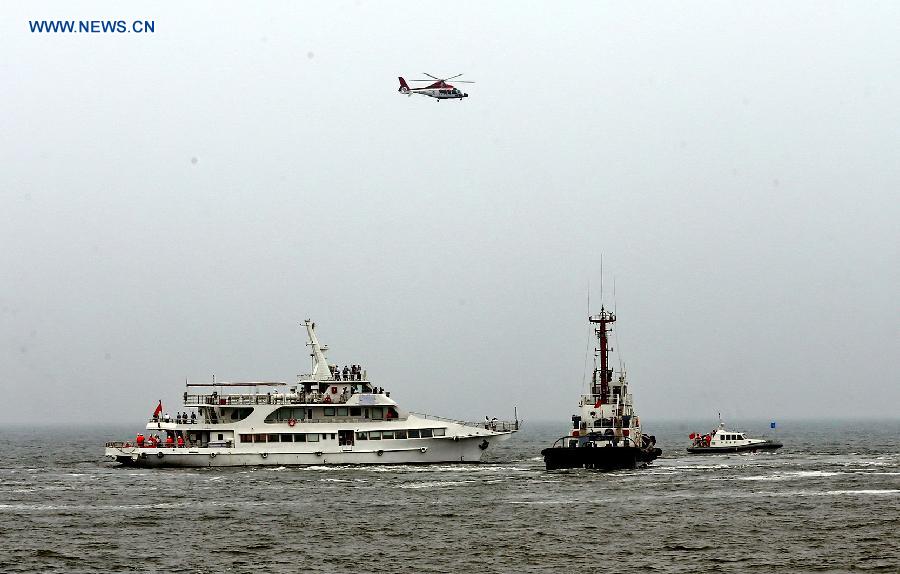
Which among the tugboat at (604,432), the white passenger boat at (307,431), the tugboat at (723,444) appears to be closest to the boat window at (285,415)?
the white passenger boat at (307,431)

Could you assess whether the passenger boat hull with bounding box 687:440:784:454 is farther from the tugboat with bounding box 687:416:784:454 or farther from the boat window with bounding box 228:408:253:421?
the boat window with bounding box 228:408:253:421

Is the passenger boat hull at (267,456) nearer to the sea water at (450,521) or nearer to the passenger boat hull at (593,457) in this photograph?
the sea water at (450,521)

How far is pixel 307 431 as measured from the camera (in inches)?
3334

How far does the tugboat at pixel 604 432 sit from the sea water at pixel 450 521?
4.18ft

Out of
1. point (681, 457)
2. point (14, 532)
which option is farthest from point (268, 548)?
point (681, 457)

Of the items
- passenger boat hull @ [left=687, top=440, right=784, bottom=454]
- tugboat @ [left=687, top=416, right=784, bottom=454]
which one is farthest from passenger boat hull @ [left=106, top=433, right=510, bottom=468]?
tugboat @ [left=687, top=416, right=784, bottom=454]

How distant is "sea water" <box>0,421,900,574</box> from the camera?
136 ft

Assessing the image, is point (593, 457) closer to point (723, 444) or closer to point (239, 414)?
point (239, 414)

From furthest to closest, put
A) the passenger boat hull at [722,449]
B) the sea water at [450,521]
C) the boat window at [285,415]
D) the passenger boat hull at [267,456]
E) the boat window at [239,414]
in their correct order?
the passenger boat hull at [722,449] < the boat window at [239,414] < the boat window at [285,415] < the passenger boat hull at [267,456] < the sea water at [450,521]

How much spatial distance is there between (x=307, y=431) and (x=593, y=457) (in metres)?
20.0

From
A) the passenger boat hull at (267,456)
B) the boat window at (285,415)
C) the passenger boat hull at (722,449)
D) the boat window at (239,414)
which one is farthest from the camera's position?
the passenger boat hull at (722,449)

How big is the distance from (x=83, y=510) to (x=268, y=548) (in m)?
17.1

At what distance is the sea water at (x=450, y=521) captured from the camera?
41375mm

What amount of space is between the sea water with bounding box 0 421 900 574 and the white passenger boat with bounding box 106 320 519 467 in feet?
9.79
